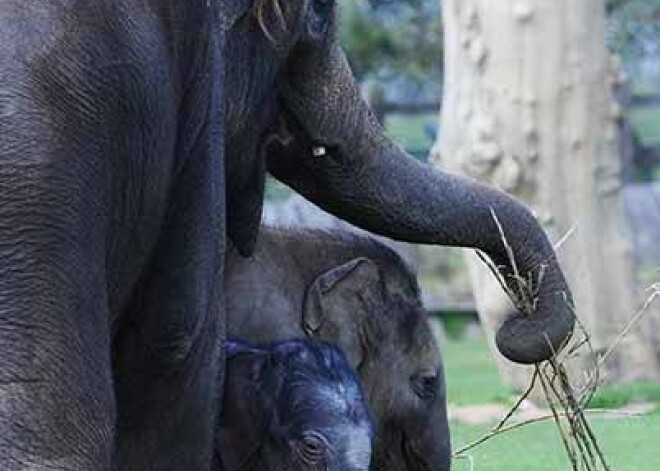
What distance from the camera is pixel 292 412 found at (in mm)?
4426

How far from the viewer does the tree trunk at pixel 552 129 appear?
9461 mm

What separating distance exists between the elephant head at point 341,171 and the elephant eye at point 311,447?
380mm

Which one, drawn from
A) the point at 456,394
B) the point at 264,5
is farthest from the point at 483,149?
the point at 264,5

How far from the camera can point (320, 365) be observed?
4.43 meters

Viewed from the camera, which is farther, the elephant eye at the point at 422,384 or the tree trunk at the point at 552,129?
the tree trunk at the point at 552,129

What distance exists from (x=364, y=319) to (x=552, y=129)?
4.70m

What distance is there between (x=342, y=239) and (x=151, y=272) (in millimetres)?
1598

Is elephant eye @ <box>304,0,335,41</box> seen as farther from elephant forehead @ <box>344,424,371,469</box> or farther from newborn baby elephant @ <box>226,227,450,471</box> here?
newborn baby elephant @ <box>226,227,450,471</box>

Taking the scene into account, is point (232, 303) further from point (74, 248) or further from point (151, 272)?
point (74, 248)

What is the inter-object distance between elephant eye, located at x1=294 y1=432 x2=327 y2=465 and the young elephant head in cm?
54

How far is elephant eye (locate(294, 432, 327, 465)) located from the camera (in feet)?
14.2

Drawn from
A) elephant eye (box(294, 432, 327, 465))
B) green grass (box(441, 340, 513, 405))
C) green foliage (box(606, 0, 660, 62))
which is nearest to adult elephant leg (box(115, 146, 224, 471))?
elephant eye (box(294, 432, 327, 465))

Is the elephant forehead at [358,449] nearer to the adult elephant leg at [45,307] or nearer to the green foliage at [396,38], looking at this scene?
the adult elephant leg at [45,307]

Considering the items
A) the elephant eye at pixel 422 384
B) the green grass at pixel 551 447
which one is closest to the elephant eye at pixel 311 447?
the elephant eye at pixel 422 384
